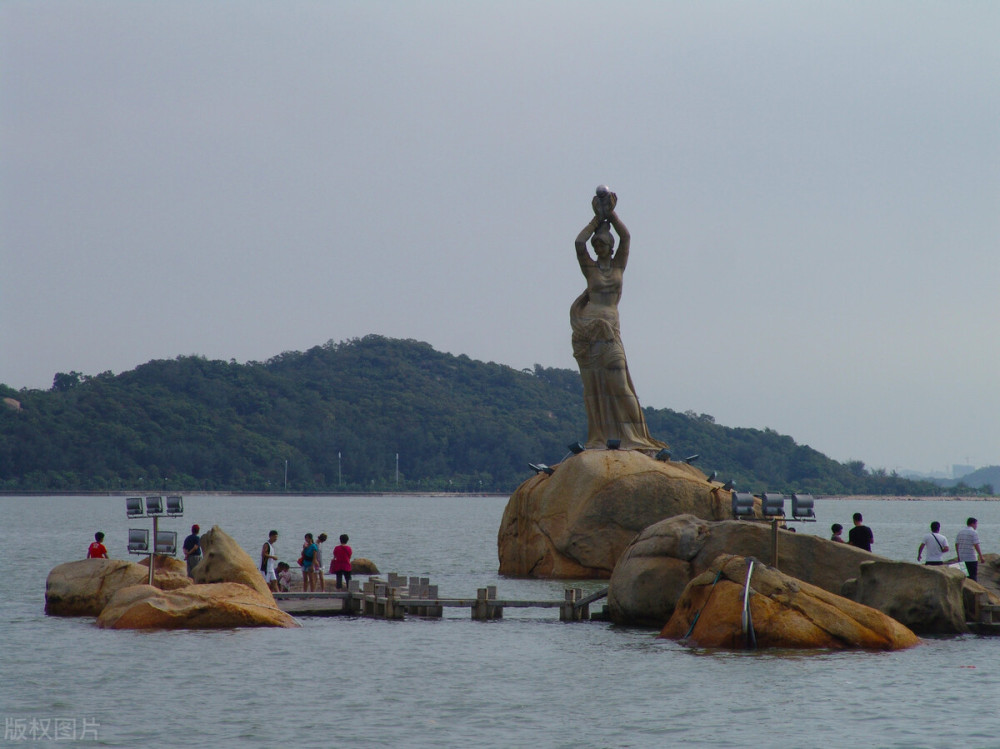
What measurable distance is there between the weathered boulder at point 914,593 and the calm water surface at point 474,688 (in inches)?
17.7

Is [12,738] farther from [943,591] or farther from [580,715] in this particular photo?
[943,591]

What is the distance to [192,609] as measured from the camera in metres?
23.7

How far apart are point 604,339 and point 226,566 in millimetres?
13355

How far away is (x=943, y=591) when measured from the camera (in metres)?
23.1

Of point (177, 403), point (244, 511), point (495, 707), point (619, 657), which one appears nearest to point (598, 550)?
point (619, 657)

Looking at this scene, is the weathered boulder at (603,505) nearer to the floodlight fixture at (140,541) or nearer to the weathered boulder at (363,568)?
the weathered boulder at (363,568)

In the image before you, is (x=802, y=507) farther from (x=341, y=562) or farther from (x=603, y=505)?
(x=341, y=562)

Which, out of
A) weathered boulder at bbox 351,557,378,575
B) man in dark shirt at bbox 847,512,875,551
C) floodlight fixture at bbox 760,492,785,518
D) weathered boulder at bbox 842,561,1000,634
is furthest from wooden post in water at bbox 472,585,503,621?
weathered boulder at bbox 351,557,378,575

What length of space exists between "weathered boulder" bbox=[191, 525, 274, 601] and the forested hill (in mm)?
99789

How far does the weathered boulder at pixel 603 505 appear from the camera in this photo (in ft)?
105

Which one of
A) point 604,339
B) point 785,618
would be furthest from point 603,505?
point 785,618

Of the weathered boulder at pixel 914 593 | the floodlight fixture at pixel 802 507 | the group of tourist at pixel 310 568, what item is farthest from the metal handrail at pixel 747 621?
the group of tourist at pixel 310 568

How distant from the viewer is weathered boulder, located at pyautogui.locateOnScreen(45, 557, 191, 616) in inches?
1048

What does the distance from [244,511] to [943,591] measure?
75953 millimetres
